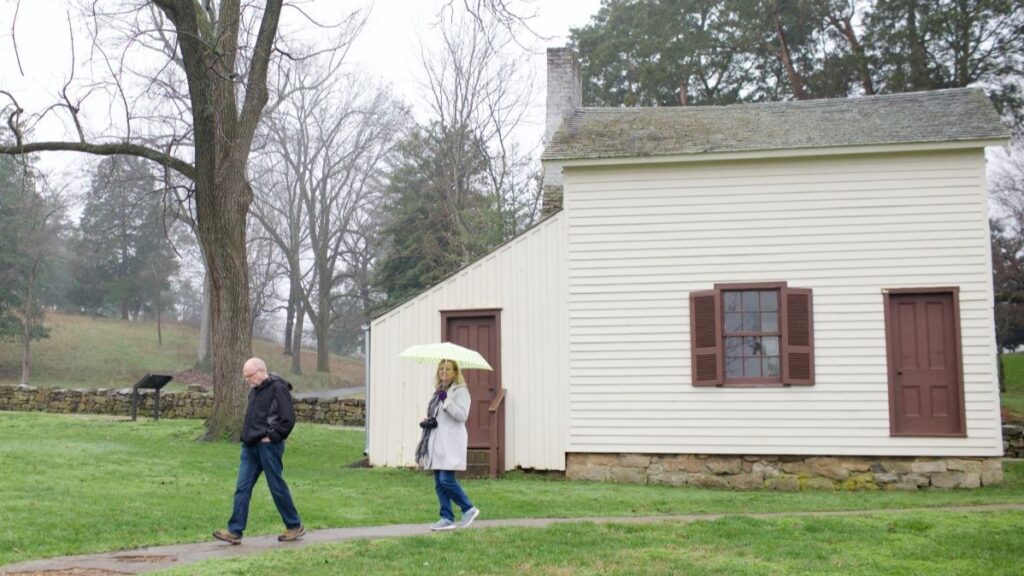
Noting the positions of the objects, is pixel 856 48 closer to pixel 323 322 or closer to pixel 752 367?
pixel 752 367

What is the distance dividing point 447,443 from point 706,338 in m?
6.40

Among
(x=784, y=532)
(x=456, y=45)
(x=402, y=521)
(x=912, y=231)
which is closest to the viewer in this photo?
(x=784, y=532)

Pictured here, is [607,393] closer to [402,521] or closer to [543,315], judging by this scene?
[543,315]

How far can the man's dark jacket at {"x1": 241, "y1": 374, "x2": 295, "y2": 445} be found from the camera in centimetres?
927

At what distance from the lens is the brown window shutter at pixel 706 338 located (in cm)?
1525

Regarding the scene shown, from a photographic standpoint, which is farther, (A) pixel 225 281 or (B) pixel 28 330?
(B) pixel 28 330

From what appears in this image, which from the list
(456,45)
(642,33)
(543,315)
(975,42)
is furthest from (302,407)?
(975,42)

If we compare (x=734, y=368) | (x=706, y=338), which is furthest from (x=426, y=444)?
(x=734, y=368)

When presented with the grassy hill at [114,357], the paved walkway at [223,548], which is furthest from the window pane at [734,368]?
the grassy hill at [114,357]

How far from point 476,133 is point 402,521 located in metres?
27.8

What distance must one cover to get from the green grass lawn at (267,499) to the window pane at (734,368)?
1814mm

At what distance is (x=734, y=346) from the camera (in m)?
15.4

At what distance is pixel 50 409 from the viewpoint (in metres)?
28.1

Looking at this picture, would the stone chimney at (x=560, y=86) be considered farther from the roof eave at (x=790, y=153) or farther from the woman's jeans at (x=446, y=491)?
the woman's jeans at (x=446, y=491)
